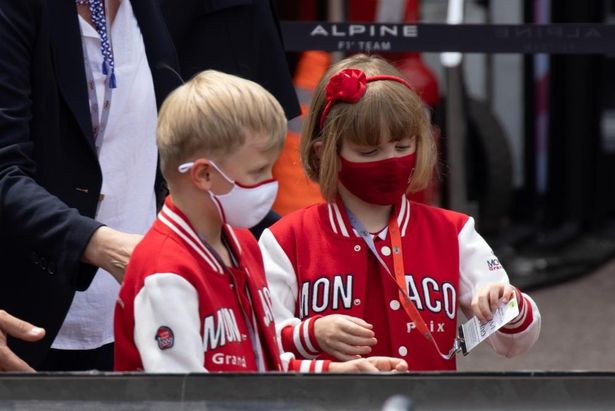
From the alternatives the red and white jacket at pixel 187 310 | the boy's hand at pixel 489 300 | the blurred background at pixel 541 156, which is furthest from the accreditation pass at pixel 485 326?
the blurred background at pixel 541 156

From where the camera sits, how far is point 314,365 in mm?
2602

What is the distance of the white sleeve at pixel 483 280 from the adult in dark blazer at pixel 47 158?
691mm

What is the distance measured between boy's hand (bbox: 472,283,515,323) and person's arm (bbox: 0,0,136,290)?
25.4 inches

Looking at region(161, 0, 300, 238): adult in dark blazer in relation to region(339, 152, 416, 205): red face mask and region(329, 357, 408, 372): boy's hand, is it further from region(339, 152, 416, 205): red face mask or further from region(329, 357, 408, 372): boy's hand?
region(329, 357, 408, 372): boy's hand

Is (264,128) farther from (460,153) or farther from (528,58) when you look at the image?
(528,58)

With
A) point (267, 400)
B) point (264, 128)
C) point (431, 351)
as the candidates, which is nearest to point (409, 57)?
point (431, 351)

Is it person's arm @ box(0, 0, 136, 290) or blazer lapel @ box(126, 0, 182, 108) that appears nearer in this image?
person's arm @ box(0, 0, 136, 290)

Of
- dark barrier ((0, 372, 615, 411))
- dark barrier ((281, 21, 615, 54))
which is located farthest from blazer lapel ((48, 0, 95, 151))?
dark barrier ((281, 21, 615, 54))

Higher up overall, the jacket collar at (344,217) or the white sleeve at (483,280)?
the jacket collar at (344,217)

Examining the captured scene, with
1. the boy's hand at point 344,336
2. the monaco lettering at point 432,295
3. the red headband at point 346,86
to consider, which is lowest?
the monaco lettering at point 432,295

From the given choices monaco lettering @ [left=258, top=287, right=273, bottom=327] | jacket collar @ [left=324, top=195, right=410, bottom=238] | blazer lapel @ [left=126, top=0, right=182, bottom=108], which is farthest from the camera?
blazer lapel @ [left=126, top=0, right=182, bottom=108]

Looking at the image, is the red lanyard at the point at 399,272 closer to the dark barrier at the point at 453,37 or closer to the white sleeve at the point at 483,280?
the white sleeve at the point at 483,280

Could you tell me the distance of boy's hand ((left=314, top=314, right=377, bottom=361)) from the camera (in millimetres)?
2660

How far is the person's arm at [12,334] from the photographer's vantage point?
258cm
